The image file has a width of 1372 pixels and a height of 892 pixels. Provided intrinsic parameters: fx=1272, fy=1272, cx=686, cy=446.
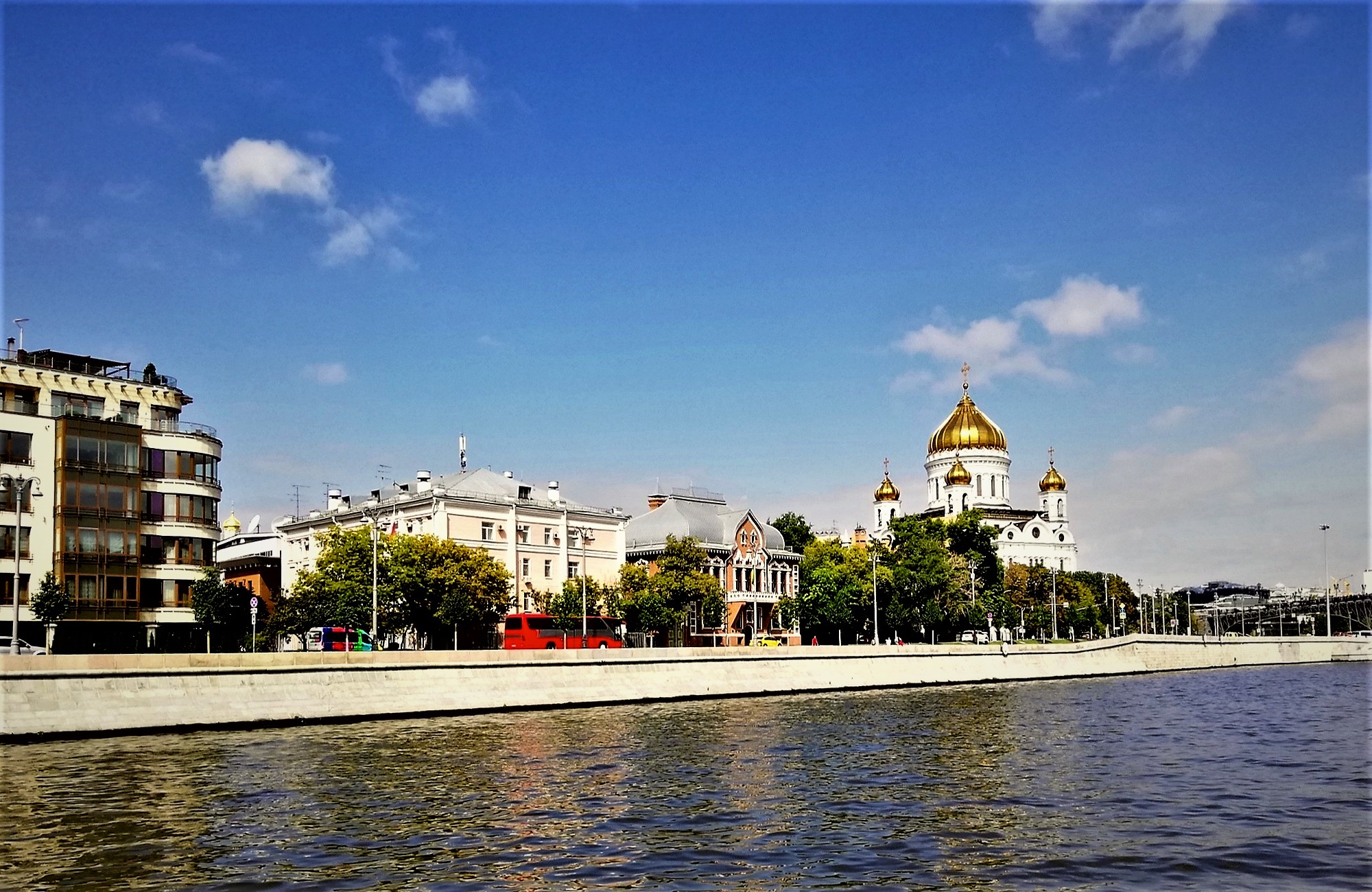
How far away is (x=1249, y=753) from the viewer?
44.6 m

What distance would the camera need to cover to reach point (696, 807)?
105ft

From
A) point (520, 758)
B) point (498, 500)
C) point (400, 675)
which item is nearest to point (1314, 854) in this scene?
point (520, 758)

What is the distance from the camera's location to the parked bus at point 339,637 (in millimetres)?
78500

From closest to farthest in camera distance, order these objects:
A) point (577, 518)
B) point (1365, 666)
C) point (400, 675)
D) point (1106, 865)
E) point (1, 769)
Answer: point (1106, 865) < point (1, 769) < point (400, 675) < point (577, 518) < point (1365, 666)

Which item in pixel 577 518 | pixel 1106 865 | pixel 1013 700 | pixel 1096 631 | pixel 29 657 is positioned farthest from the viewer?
pixel 1096 631

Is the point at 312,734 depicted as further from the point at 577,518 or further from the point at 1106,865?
the point at 577,518

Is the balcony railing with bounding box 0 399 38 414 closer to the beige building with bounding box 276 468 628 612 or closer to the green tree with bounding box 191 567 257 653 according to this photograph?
the green tree with bounding box 191 567 257 653

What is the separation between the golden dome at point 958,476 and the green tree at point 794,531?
52651mm

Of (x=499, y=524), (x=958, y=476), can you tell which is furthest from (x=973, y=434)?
(x=499, y=524)

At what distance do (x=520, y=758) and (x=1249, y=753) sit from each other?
25.4 meters

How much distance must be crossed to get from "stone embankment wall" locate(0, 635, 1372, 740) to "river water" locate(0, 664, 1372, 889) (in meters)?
1.99

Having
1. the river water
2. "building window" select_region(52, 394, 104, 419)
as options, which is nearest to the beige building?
"building window" select_region(52, 394, 104, 419)

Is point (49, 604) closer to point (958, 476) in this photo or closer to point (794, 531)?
point (794, 531)

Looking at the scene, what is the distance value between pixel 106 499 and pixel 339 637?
16.2 m
